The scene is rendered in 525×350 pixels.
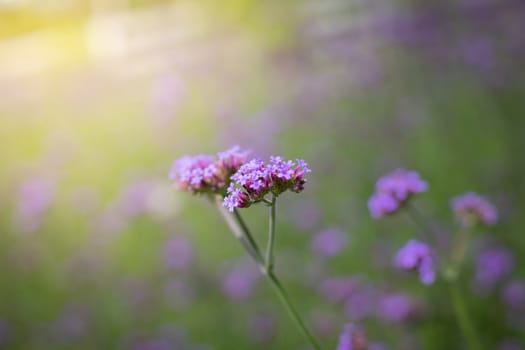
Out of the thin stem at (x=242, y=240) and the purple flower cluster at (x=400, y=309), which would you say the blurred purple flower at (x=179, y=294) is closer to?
the purple flower cluster at (x=400, y=309)

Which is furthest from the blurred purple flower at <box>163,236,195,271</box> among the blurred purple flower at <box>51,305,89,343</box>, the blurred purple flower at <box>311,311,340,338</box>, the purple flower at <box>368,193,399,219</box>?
the purple flower at <box>368,193,399,219</box>

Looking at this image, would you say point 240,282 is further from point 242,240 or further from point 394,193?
point 242,240

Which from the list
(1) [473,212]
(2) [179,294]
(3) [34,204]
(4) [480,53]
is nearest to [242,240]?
(1) [473,212]

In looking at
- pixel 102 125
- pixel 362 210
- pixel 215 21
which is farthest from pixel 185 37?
pixel 362 210

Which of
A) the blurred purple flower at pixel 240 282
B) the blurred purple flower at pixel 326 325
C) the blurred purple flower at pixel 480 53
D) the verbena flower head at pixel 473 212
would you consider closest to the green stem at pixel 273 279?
the verbena flower head at pixel 473 212

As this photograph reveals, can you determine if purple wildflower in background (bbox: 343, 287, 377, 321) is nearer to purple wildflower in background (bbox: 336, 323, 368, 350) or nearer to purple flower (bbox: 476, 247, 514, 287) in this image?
purple flower (bbox: 476, 247, 514, 287)

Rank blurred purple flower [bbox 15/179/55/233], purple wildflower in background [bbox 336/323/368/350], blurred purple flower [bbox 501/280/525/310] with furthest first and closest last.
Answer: blurred purple flower [bbox 15/179/55/233] → blurred purple flower [bbox 501/280/525/310] → purple wildflower in background [bbox 336/323/368/350]
